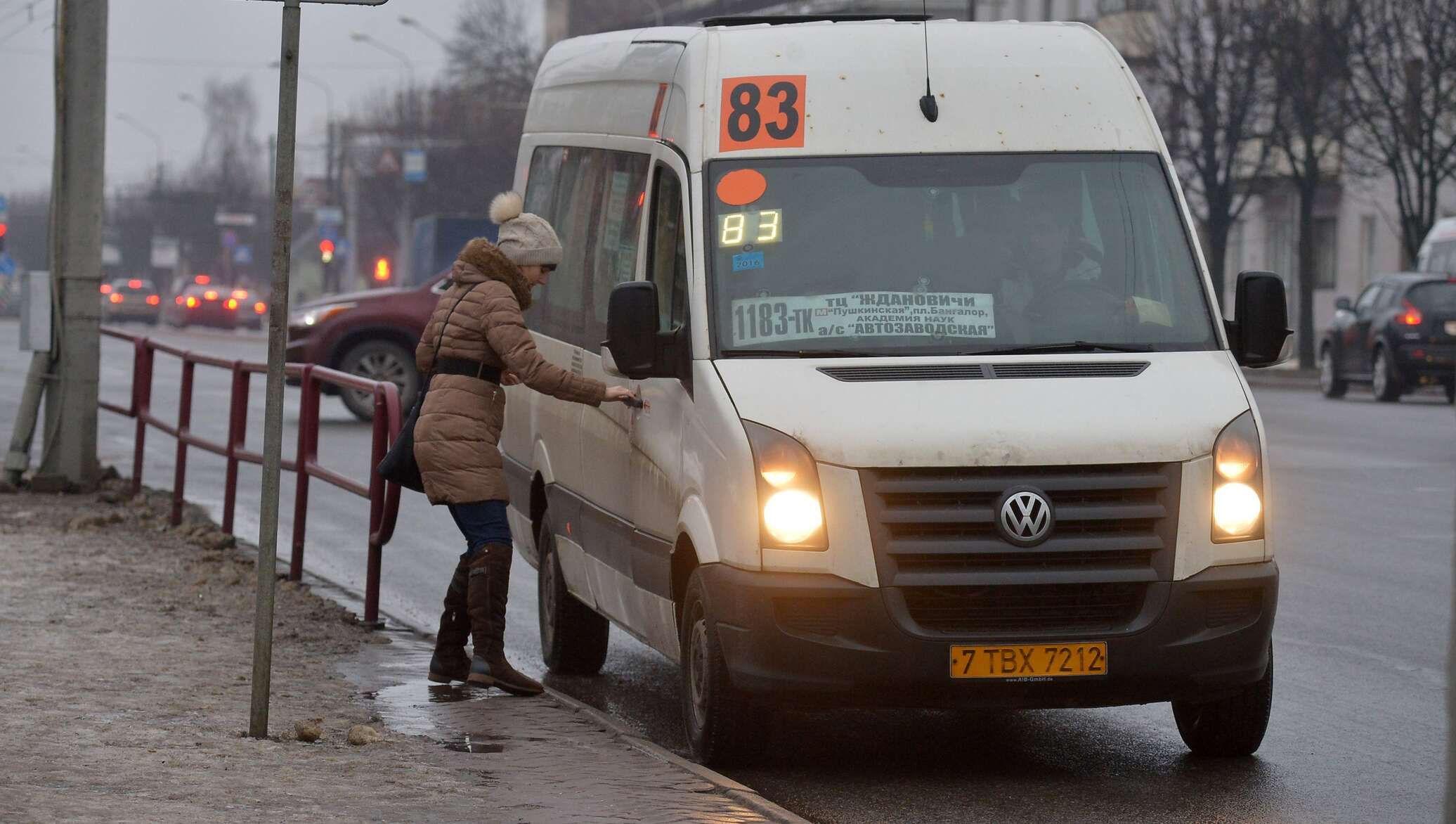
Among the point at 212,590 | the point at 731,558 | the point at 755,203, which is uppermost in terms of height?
the point at 755,203

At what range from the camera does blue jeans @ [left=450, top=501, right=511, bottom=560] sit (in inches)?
334

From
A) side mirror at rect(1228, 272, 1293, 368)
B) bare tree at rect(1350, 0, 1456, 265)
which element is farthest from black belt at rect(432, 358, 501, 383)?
bare tree at rect(1350, 0, 1456, 265)

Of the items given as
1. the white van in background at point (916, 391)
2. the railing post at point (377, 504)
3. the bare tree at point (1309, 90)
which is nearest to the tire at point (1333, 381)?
the bare tree at point (1309, 90)

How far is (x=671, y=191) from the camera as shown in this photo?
7973mm

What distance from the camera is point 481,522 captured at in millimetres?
8500

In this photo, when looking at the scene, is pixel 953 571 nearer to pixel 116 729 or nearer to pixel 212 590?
pixel 116 729

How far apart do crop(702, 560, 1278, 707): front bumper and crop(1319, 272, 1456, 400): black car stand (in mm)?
Result: 23573

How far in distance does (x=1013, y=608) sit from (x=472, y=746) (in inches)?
67.0

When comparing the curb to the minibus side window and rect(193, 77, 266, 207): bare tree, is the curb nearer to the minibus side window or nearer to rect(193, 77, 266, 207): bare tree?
the minibus side window

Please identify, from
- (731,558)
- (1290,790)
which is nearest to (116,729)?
(731,558)

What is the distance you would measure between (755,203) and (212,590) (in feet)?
14.1

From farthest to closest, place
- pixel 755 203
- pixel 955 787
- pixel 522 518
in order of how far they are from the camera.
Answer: pixel 522 518 → pixel 755 203 → pixel 955 787

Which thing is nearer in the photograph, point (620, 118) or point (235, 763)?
point (235, 763)

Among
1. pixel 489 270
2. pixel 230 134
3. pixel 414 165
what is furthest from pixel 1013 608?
pixel 230 134
